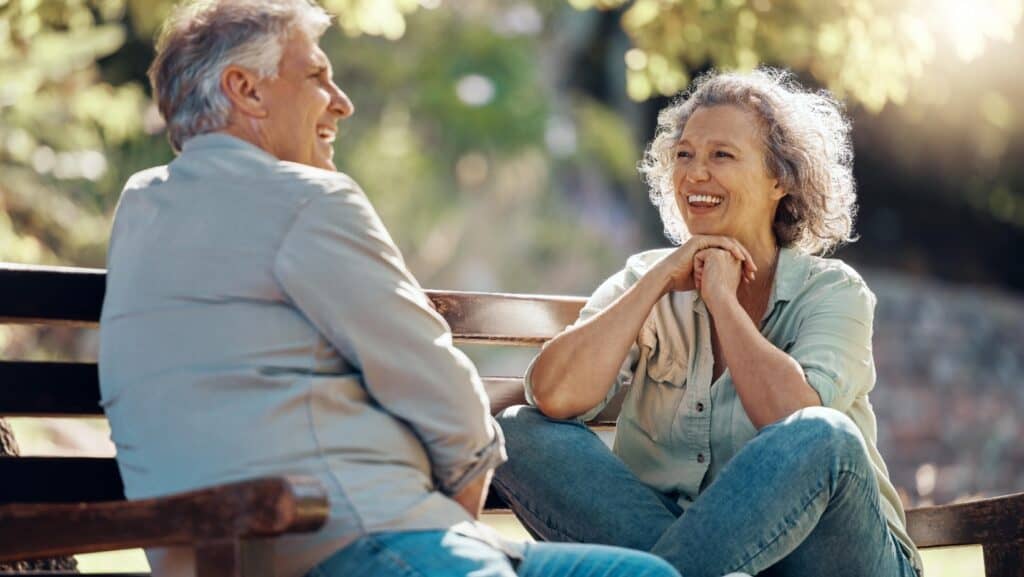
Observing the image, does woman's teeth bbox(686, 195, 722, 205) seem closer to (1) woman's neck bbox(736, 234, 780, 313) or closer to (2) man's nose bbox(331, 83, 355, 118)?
(1) woman's neck bbox(736, 234, 780, 313)

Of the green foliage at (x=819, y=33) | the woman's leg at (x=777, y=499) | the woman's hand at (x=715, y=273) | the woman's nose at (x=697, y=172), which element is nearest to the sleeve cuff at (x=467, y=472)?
the woman's leg at (x=777, y=499)

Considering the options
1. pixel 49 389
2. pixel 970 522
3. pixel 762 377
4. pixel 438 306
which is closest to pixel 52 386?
pixel 49 389

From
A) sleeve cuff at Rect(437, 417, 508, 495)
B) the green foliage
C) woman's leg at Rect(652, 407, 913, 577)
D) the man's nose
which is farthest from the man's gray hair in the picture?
the green foliage

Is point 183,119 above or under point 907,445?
above

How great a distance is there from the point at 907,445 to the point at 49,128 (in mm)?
Result: 6587

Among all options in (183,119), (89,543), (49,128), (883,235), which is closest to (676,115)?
(183,119)

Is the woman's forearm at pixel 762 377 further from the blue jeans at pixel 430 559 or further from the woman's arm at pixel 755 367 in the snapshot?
the blue jeans at pixel 430 559

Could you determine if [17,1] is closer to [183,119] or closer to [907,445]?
[183,119]

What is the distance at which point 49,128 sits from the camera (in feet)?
24.3

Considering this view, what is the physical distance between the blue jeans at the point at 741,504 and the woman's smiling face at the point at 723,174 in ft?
2.05

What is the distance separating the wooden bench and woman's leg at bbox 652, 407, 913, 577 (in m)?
0.62

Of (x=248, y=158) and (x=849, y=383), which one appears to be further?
(x=849, y=383)

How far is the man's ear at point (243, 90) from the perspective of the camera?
245cm

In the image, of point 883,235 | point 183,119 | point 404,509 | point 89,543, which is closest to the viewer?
point 89,543
